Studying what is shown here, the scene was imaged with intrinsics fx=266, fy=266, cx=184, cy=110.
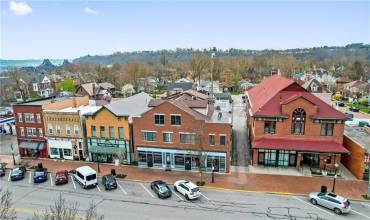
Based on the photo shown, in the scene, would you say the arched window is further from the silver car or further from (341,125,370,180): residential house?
the silver car

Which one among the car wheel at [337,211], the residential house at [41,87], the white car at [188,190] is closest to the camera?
the car wheel at [337,211]

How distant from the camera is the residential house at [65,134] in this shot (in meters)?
37.7

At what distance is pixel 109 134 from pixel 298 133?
83.1ft

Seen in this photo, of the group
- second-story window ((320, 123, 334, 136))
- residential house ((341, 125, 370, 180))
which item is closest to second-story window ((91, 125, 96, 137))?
second-story window ((320, 123, 334, 136))

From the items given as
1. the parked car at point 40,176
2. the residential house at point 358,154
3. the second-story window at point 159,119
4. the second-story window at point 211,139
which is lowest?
the parked car at point 40,176

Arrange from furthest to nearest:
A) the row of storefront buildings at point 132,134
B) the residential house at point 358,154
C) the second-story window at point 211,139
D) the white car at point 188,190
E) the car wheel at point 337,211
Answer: the row of storefront buildings at point 132,134 → the second-story window at point 211,139 → the residential house at point 358,154 → the white car at point 188,190 → the car wheel at point 337,211

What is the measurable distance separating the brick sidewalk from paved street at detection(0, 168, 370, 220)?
145 centimetres

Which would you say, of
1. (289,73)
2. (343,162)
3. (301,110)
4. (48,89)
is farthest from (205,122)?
(289,73)

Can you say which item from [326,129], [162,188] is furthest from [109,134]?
[326,129]

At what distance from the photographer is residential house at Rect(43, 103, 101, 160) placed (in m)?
37.7

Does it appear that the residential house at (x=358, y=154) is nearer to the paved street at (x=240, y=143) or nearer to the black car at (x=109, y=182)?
the paved street at (x=240, y=143)

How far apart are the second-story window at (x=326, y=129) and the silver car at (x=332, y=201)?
10.8m

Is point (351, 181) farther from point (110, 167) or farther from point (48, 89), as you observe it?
point (48, 89)

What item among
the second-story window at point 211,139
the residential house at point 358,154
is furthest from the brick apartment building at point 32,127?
the residential house at point 358,154
